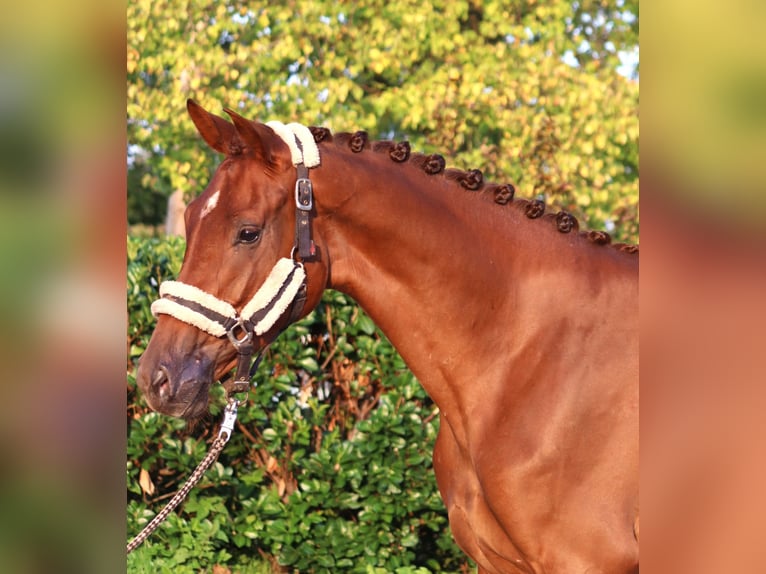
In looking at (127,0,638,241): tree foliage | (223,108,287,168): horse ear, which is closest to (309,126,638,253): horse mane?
(223,108,287,168): horse ear

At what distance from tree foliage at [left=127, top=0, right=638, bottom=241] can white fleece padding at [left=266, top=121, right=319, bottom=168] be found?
5.12m

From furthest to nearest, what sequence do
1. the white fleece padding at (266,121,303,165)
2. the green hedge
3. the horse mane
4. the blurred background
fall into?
the green hedge < the horse mane < the white fleece padding at (266,121,303,165) < the blurred background

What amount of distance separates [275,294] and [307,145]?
0.50 m

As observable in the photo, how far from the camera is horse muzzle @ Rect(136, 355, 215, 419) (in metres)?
2.58

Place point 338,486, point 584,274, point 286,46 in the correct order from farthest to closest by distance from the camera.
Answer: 1. point 286,46
2. point 338,486
3. point 584,274

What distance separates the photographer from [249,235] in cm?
268

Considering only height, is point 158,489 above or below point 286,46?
below

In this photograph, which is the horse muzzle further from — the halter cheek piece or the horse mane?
the horse mane
